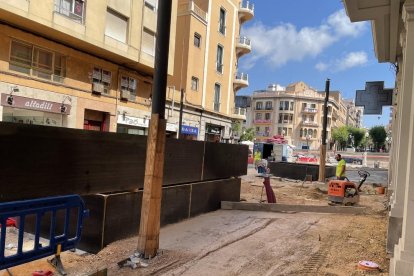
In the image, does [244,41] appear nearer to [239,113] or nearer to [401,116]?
[239,113]

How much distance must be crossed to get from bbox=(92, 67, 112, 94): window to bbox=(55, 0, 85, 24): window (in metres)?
2.88

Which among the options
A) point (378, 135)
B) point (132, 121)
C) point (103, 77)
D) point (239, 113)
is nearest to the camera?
point (103, 77)

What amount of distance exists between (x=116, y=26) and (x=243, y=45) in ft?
66.0

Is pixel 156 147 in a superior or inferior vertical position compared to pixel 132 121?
inferior

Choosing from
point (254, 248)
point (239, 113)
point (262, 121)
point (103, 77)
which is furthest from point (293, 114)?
point (254, 248)

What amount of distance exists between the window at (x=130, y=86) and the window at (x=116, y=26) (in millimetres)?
2384

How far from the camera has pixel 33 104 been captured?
16688 millimetres

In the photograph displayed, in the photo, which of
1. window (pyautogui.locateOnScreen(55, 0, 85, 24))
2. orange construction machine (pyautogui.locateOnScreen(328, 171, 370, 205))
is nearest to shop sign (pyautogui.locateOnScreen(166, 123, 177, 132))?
window (pyautogui.locateOnScreen(55, 0, 85, 24))

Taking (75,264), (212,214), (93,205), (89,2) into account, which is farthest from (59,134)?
(89,2)

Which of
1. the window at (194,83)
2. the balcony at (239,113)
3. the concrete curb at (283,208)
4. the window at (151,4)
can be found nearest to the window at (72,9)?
the window at (151,4)

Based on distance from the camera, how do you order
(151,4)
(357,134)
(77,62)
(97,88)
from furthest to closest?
(357,134) < (151,4) < (97,88) < (77,62)

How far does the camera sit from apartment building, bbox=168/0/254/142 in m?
30.2

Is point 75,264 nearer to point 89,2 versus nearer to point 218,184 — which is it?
point 218,184

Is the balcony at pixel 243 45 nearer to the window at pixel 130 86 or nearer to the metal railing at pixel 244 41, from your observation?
the metal railing at pixel 244 41
